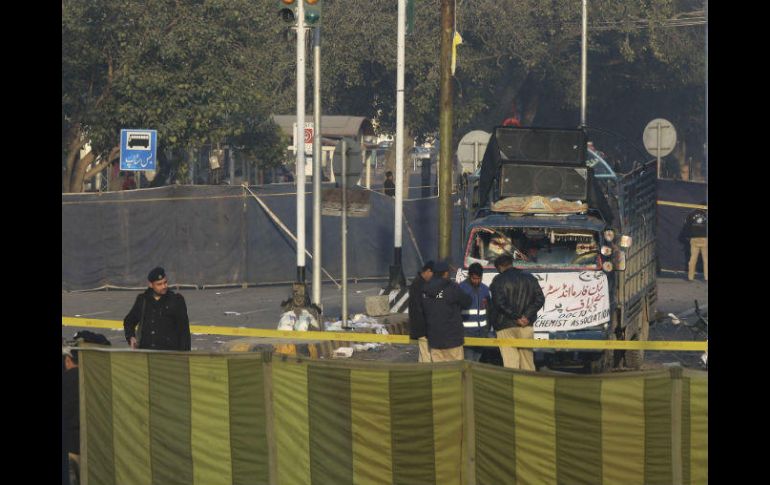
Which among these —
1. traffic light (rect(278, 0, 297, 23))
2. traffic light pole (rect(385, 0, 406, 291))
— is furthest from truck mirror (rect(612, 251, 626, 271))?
traffic light pole (rect(385, 0, 406, 291))


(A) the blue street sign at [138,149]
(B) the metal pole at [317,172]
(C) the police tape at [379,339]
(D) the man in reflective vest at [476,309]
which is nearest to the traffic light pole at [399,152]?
(B) the metal pole at [317,172]

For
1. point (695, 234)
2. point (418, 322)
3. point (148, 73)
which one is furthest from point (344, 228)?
point (148, 73)

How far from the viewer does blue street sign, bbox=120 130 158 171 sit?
91.1 feet

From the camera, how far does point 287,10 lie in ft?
67.1

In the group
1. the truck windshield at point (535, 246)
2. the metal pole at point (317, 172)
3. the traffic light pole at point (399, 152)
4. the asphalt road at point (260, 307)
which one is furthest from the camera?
the traffic light pole at point (399, 152)

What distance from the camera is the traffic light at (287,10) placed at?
66.6 feet

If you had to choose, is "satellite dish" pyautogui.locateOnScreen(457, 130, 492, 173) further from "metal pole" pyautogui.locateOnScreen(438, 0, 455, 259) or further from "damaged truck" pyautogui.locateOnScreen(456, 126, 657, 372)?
"damaged truck" pyautogui.locateOnScreen(456, 126, 657, 372)

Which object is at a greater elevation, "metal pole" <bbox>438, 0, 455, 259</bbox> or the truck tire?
"metal pole" <bbox>438, 0, 455, 259</bbox>

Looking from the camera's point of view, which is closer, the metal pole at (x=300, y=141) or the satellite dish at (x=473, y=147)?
the metal pole at (x=300, y=141)

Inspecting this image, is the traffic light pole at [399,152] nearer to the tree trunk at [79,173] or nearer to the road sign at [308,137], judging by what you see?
the road sign at [308,137]

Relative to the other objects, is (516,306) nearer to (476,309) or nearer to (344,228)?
(476,309)

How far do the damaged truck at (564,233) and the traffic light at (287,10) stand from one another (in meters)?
3.70

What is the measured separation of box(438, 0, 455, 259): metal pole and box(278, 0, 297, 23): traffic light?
167 inches

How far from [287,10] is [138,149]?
8538 millimetres
